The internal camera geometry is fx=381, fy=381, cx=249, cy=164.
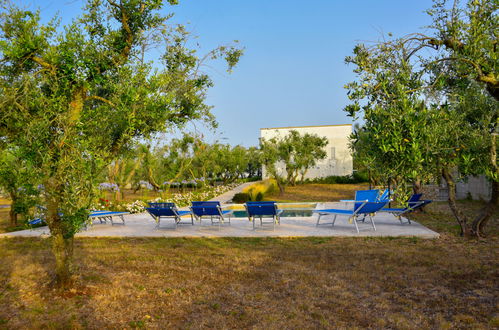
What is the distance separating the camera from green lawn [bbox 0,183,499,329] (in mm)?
3840

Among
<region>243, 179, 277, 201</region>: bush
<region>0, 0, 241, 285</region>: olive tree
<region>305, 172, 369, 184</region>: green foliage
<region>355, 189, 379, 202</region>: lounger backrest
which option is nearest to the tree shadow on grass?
<region>0, 0, 241, 285</region>: olive tree

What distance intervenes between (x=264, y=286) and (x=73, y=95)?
3444 millimetres

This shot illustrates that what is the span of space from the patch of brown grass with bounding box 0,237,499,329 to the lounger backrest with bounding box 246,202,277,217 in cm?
161

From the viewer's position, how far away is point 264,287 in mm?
4848

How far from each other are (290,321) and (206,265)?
2526 millimetres

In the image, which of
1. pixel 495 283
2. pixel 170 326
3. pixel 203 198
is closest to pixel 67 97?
pixel 170 326

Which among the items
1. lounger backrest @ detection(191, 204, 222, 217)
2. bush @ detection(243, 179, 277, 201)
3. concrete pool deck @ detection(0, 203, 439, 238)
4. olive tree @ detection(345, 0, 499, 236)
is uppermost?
olive tree @ detection(345, 0, 499, 236)

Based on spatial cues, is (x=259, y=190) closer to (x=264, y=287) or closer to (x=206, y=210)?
(x=206, y=210)

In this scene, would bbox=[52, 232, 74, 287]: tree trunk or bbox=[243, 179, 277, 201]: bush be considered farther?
bbox=[243, 179, 277, 201]: bush

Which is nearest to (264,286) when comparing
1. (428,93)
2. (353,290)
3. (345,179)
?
(353,290)

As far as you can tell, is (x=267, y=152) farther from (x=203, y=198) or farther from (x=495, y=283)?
(x=495, y=283)

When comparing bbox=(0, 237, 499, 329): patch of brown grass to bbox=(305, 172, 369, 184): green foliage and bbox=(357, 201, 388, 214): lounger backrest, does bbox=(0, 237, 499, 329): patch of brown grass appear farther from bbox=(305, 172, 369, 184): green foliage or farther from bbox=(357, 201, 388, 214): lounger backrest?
bbox=(305, 172, 369, 184): green foliage

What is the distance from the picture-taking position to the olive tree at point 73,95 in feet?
14.0

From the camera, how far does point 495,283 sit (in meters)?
4.79
